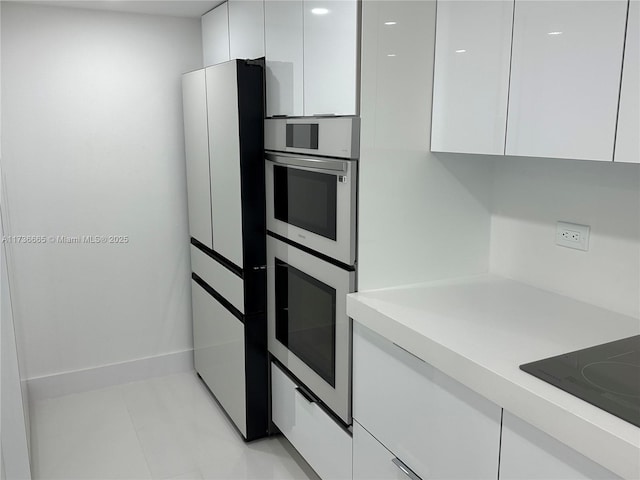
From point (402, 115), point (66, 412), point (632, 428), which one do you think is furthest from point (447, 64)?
point (66, 412)

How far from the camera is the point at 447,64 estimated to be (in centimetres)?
187

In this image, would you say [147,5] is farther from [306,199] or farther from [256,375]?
[256,375]

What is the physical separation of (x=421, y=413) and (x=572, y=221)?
2.78ft

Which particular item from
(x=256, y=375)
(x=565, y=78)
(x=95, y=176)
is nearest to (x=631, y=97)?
(x=565, y=78)

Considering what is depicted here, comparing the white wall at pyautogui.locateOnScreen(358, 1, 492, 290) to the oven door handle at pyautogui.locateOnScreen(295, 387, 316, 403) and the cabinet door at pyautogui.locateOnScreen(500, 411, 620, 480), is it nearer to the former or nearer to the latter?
the oven door handle at pyautogui.locateOnScreen(295, 387, 316, 403)

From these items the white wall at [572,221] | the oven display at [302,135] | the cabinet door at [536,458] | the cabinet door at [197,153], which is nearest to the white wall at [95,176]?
the cabinet door at [197,153]

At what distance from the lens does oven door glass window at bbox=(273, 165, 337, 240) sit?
1984mm

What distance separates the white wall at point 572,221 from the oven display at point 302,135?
0.73 m

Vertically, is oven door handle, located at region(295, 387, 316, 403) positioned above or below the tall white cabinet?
below

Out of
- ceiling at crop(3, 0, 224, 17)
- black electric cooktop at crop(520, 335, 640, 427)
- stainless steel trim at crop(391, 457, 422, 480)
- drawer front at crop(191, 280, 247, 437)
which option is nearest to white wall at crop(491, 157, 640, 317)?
black electric cooktop at crop(520, 335, 640, 427)

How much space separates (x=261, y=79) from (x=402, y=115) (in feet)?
2.44

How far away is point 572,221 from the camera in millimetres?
1895

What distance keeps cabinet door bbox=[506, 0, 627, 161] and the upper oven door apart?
555 mm

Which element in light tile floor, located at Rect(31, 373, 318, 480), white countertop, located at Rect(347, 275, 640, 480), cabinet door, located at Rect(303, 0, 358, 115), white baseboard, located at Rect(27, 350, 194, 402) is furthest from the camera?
white baseboard, located at Rect(27, 350, 194, 402)
